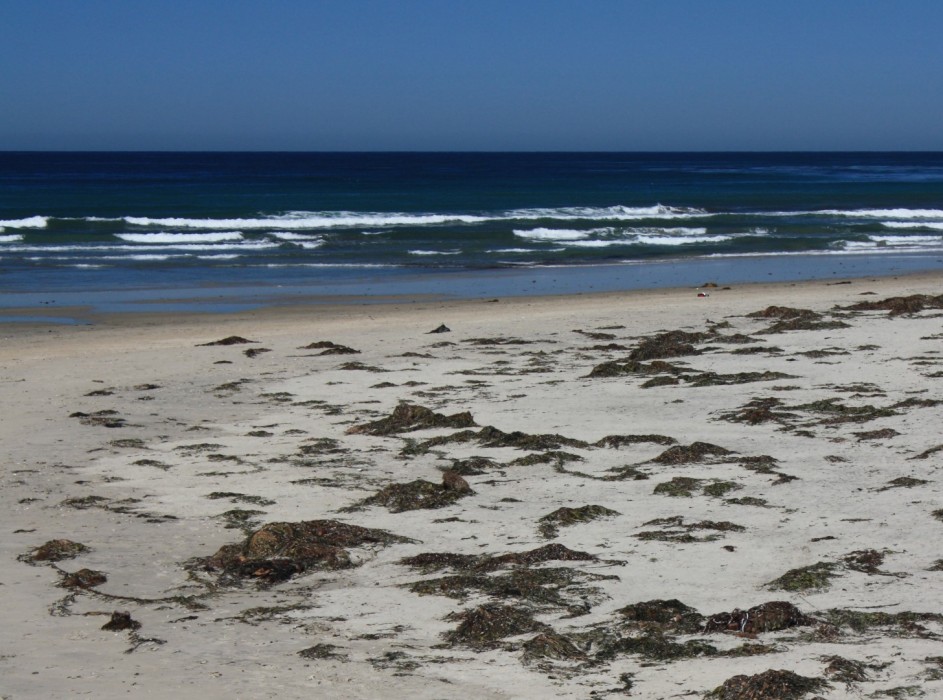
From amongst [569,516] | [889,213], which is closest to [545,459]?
[569,516]

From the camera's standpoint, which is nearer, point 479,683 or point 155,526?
point 479,683

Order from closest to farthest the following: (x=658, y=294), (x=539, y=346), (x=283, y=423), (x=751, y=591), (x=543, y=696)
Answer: (x=543, y=696), (x=751, y=591), (x=283, y=423), (x=539, y=346), (x=658, y=294)

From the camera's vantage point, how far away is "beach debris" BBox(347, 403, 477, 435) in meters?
9.75

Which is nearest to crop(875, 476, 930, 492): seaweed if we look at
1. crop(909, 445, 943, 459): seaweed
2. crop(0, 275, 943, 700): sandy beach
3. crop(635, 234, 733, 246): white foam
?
crop(0, 275, 943, 700): sandy beach

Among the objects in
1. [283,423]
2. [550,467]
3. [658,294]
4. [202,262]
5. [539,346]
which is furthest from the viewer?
[202,262]

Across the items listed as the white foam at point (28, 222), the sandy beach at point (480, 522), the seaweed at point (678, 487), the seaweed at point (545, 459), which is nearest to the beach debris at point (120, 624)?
the sandy beach at point (480, 522)

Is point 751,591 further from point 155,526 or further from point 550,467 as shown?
point 155,526

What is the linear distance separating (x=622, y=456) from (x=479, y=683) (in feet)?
13.2

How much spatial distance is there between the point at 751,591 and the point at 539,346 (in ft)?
28.4

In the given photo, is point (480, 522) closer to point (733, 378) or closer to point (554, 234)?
point (733, 378)

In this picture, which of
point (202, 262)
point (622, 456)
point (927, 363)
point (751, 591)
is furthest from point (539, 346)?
point (202, 262)

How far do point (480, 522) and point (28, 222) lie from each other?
3263 cm

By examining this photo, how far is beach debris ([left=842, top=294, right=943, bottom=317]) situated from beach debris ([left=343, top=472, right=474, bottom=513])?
9659 millimetres

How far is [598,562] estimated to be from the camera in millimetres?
6297
